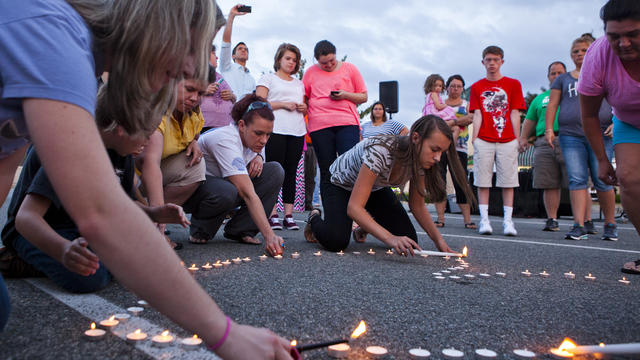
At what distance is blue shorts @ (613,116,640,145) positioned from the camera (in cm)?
247

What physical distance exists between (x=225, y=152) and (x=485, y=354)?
8.15 ft

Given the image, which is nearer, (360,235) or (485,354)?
(485,354)

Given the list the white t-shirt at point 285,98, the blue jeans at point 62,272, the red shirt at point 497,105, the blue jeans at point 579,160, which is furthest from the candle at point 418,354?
the red shirt at point 497,105

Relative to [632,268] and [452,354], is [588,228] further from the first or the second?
[452,354]

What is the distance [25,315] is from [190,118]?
6.35ft

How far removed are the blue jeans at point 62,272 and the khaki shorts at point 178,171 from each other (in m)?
1.20

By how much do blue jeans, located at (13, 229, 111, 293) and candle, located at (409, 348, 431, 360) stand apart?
138 cm

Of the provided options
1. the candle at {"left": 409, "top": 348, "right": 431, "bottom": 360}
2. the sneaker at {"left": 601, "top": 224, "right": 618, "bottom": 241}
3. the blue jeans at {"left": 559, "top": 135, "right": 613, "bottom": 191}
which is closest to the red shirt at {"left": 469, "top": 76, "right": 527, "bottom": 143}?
the blue jeans at {"left": 559, "top": 135, "right": 613, "bottom": 191}

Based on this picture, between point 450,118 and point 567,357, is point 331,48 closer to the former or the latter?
point 450,118

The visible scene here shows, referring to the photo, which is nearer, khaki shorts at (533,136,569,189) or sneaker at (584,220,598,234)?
sneaker at (584,220,598,234)

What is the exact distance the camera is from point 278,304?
1907 millimetres

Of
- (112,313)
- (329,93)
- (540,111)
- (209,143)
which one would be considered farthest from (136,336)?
(540,111)

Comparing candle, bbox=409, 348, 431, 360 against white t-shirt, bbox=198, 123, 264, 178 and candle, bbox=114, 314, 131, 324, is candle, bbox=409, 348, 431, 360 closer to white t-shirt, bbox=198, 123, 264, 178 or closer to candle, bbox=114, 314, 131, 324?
candle, bbox=114, 314, 131, 324

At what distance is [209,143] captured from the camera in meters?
3.61
